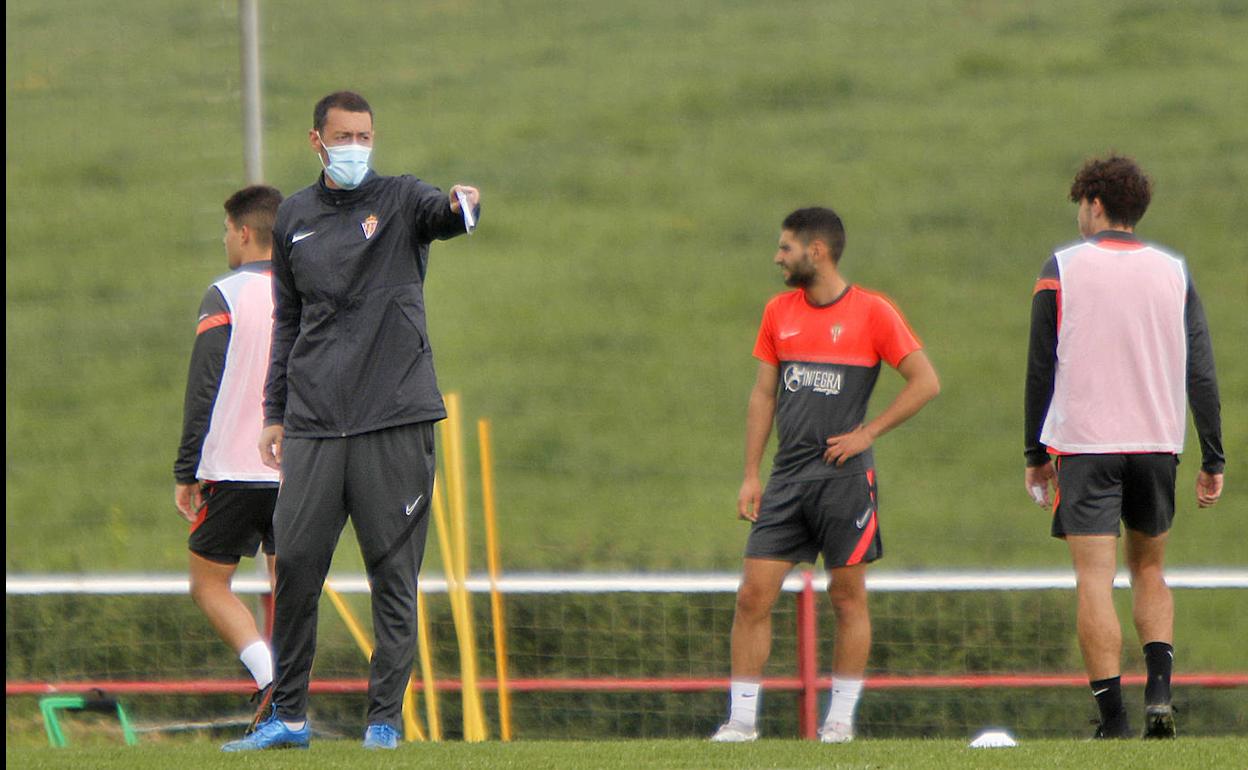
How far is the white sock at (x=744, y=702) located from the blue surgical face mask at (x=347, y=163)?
216cm

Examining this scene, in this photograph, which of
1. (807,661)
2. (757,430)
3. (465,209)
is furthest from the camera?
(807,661)

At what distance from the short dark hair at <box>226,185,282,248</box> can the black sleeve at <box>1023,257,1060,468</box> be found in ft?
7.91

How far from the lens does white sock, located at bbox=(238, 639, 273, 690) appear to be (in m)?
5.94

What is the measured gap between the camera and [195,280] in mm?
17844

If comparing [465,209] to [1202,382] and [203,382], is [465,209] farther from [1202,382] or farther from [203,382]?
[1202,382]

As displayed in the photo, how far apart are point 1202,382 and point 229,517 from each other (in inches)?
119

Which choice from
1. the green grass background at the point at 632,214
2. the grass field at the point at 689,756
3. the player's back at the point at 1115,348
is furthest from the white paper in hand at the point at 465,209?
the green grass background at the point at 632,214

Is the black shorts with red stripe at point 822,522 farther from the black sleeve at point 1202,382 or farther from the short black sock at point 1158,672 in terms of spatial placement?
the black sleeve at point 1202,382

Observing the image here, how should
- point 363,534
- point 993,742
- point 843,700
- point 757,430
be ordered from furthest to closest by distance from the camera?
point 757,430, point 843,700, point 993,742, point 363,534

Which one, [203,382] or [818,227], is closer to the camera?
[203,382]

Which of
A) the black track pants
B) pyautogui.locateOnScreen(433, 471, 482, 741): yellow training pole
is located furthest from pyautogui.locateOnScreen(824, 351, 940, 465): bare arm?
pyautogui.locateOnScreen(433, 471, 482, 741): yellow training pole

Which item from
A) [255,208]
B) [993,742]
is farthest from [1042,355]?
[255,208]

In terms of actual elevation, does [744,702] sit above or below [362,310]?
below

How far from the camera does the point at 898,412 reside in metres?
5.95
